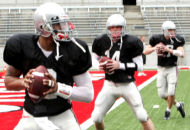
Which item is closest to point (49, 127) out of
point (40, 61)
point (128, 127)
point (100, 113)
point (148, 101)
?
point (40, 61)

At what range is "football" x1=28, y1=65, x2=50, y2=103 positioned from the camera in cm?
A: 264

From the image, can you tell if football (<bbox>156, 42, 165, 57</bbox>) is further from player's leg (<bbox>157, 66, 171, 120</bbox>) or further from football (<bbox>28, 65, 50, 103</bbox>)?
football (<bbox>28, 65, 50, 103</bbox>)

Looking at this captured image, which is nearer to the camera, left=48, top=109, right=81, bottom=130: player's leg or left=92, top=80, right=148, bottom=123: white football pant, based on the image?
left=48, top=109, right=81, bottom=130: player's leg

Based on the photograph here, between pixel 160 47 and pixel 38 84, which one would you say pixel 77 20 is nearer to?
pixel 160 47

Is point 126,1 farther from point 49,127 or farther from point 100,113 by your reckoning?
point 49,127

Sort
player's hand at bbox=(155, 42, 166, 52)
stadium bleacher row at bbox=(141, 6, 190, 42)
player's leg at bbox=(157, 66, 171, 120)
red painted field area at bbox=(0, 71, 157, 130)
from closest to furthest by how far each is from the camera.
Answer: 1. player's hand at bbox=(155, 42, 166, 52)
2. red painted field area at bbox=(0, 71, 157, 130)
3. player's leg at bbox=(157, 66, 171, 120)
4. stadium bleacher row at bbox=(141, 6, 190, 42)

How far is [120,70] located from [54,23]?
7.22 ft

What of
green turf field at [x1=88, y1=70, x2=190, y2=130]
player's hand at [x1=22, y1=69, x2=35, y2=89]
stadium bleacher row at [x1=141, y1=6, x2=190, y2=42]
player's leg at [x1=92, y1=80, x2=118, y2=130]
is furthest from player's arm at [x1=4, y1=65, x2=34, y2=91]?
stadium bleacher row at [x1=141, y1=6, x2=190, y2=42]

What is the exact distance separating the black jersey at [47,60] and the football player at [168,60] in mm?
3883

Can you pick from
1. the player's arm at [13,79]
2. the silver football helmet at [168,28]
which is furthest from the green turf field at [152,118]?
the player's arm at [13,79]

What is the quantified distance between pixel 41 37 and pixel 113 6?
22.3 metres

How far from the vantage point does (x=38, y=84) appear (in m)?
2.64

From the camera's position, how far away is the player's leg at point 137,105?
4.75 m

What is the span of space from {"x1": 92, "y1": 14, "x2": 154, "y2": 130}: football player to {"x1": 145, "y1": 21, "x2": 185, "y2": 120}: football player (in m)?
1.74
